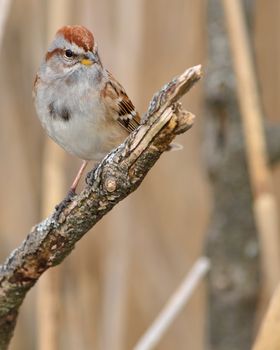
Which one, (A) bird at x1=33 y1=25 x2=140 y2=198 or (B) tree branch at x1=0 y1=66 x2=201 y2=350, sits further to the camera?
(A) bird at x1=33 y1=25 x2=140 y2=198

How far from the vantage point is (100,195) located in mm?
1028

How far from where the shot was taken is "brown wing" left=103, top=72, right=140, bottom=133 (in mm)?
1438

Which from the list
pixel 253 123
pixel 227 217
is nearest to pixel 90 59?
pixel 253 123

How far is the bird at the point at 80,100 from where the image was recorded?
1.39 metres

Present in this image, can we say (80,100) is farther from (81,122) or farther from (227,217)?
(227,217)

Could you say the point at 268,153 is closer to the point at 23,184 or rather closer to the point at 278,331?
the point at 278,331

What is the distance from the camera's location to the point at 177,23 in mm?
2078

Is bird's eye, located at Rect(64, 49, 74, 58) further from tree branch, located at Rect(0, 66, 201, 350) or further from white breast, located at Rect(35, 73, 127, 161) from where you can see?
tree branch, located at Rect(0, 66, 201, 350)

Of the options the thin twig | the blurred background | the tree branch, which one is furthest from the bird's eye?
the thin twig

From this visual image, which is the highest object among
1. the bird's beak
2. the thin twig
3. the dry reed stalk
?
the bird's beak

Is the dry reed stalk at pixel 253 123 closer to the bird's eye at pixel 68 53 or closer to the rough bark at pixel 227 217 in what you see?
the rough bark at pixel 227 217

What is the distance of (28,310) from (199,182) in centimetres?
67

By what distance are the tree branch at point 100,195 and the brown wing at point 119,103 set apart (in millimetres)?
360

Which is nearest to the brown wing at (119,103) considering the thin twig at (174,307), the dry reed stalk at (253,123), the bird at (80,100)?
the bird at (80,100)
